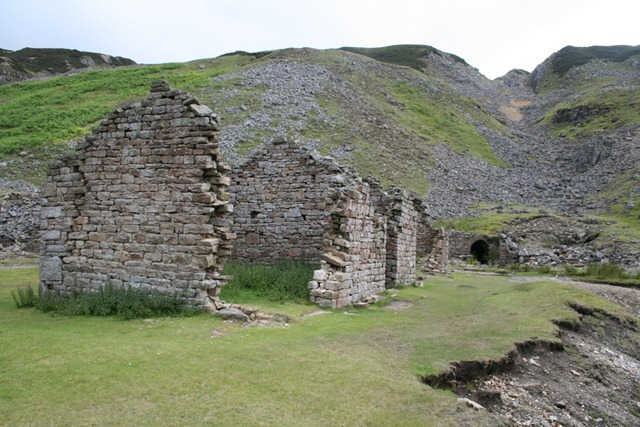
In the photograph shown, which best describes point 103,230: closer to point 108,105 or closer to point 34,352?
point 34,352

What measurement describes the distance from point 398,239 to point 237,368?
462 inches

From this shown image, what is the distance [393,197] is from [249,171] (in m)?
5.44

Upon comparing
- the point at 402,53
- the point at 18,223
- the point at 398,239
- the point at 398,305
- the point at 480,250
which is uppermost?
the point at 402,53

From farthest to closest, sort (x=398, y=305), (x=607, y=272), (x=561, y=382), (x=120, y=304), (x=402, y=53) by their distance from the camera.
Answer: (x=402, y=53) → (x=607, y=272) → (x=398, y=305) → (x=120, y=304) → (x=561, y=382)

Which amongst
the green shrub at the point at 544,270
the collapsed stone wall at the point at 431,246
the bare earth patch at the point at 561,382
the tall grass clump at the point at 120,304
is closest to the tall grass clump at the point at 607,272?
the green shrub at the point at 544,270

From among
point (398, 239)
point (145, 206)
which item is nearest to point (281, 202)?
point (398, 239)

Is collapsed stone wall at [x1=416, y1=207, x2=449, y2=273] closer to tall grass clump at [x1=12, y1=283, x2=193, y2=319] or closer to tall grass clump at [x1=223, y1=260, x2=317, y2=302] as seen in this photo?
tall grass clump at [x1=223, y1=260, x2=317, y2=302]

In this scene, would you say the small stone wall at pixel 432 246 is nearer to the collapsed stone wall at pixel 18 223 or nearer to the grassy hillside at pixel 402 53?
the collapsed stone wall at pixel 18 223

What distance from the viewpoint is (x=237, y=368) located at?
21.4 feet

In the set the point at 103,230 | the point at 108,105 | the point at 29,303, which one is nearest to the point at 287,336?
the point at 103,230

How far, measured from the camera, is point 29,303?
35.9 feet

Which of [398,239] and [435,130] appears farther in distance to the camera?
[435,130]

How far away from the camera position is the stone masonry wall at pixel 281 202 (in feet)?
53.1

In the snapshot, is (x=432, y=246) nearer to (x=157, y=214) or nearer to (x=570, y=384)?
(x=570, y=384)
